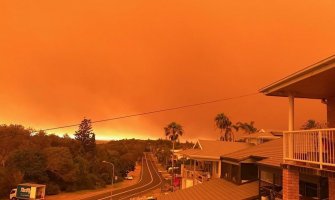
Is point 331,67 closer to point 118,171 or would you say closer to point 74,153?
point 74,153

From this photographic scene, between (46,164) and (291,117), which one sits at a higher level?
(291,117)

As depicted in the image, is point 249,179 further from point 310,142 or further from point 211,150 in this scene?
point 211,150

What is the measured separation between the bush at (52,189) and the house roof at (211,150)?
52.1m

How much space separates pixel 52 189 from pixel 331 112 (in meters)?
79.7

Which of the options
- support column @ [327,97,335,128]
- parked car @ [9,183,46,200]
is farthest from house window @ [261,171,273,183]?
parked car @ [9,183,46,200]

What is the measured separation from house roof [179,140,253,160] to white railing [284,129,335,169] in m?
23.8

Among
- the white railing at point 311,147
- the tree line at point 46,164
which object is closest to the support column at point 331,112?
the white railing at point 311,147

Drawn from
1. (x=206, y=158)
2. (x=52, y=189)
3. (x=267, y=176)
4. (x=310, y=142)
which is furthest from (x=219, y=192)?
(x=52, y=189)

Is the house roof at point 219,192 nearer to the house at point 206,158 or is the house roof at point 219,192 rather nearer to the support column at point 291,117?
the support column at point 291,117

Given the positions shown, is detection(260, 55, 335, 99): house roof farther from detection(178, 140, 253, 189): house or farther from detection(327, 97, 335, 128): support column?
detection(178, 140, 253, 189): house

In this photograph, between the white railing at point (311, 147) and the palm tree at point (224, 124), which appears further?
the palm tree at point (224, 124)

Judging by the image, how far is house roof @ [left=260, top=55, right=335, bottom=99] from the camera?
978cm

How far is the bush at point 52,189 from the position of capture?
81387 mm

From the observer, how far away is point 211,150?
40562 mm
